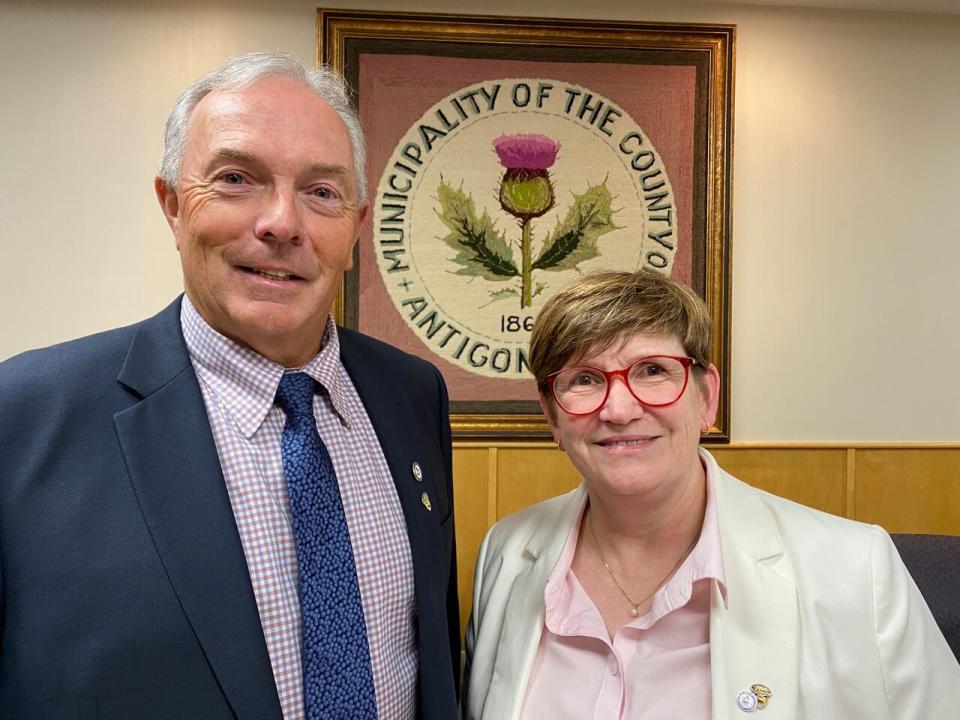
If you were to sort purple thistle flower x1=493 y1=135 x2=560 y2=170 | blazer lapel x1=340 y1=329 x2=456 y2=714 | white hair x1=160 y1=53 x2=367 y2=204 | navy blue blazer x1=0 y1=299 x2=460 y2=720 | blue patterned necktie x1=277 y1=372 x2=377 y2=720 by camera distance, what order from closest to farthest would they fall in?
navy blue blazer x1=0 y1=299 x2=460 y2=720 → blue patterned necktie x1=277 y1=372 x2=377 y2=720 → white hair x1=160 y1=53 x2=367 y2=204 → blazer lapel x1=340 y1=329 x2=456 y2=714 → purple thistle flower x1=493 y1=135 x2=560 y2=170

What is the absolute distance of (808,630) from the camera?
138cm

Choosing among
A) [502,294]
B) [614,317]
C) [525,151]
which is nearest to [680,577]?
[614,317]

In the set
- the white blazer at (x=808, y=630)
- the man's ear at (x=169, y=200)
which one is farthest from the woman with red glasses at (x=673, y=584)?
the man's ear at (x=169, y=200)

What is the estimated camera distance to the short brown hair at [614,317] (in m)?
1.46

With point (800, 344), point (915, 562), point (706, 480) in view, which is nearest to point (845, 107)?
point (800, 344)

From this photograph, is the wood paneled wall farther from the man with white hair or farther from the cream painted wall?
the man with white hair

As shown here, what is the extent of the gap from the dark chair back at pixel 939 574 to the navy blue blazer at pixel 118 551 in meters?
1.61

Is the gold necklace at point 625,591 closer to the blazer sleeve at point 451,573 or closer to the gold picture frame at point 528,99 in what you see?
the blazer sleeve at point 451,573

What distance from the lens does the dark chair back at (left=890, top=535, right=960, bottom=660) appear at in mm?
1840

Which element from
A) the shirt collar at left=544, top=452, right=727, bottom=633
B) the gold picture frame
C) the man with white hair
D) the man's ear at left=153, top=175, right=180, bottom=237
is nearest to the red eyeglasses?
the shirt collar at left=544, top=452, right=727, bottom=633

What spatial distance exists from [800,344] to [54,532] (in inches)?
111

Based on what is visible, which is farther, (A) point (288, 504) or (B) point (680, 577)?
(B) point (680, 577)

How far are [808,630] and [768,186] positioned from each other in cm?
214

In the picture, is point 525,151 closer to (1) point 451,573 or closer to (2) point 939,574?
(1) point 451,573
